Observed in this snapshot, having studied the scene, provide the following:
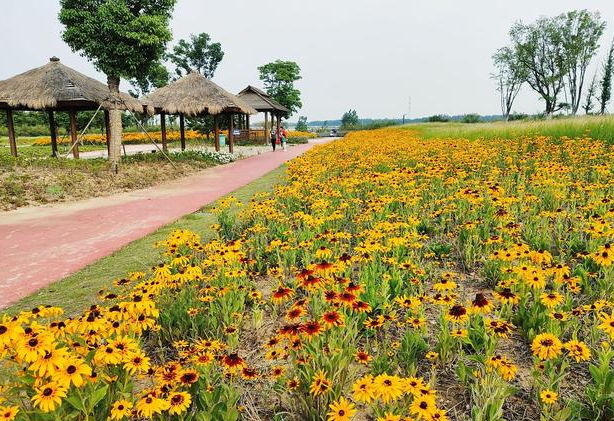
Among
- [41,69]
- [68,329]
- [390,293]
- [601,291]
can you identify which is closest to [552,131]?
[601,291]

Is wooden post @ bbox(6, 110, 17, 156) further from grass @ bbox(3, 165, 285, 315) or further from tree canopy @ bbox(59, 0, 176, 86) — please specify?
grass @ bbox(3, 165, 285, 315)

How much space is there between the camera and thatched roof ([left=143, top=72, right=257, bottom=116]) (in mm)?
20453

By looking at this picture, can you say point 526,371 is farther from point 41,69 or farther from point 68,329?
point 41,69

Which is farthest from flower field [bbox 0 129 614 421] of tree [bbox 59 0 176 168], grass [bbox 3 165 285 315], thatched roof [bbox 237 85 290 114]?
thatched roof [bbox 237 85 290 114]

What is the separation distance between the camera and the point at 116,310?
2352mm

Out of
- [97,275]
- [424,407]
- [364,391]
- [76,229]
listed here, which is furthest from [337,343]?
[76,229]

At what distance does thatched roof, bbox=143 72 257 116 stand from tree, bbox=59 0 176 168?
5.43m

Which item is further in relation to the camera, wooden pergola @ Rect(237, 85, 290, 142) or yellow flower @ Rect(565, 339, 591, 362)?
wooden pergola @ Rect(237, 85, 290, 142)

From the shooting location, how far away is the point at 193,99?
68.1 feet

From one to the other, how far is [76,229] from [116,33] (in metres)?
9.42

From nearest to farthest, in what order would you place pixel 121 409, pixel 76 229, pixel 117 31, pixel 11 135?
pixel 121 409 → pixel 76 229 → pixel 117 31 → pixel 11 135

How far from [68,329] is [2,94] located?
1927 cm

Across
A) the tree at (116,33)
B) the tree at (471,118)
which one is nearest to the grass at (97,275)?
the tree at (116,33)

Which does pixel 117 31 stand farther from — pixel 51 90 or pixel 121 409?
pixel 121 409
